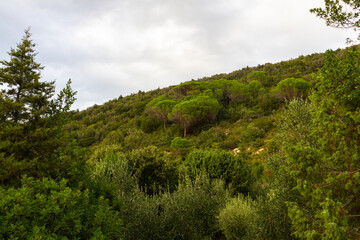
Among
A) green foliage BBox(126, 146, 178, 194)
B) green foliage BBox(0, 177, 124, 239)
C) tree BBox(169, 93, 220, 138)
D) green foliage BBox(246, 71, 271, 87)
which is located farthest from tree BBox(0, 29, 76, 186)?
green foliage BBox(246, 71, 271, 87)

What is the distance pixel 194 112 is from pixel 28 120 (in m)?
29.3

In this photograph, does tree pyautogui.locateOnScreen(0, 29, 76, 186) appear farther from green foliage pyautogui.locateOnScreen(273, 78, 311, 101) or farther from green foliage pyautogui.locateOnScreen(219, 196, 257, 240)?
green foliage pyautogui.locateOnScreen(273, 78, 311, 101)

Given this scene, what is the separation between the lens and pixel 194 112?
112ft

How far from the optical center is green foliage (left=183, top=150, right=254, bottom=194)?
13.0m

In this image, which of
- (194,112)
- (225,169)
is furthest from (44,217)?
(194,112)

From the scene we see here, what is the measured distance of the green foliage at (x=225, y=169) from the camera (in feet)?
42.5

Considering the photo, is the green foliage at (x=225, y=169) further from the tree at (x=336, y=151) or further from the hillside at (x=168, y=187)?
the tree at (x=336, y=151)

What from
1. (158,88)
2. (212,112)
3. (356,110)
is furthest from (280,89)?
(158,88)

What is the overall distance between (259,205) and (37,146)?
717 cm

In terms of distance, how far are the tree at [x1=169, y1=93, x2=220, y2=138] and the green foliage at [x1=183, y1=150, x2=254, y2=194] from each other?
20200 millimetres

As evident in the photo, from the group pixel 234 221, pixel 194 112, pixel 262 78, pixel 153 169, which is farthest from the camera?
pixel 262 78

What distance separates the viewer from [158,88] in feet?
199

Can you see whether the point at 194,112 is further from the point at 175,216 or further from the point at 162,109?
the point at 175,216

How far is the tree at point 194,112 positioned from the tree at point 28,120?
93.3 feet
